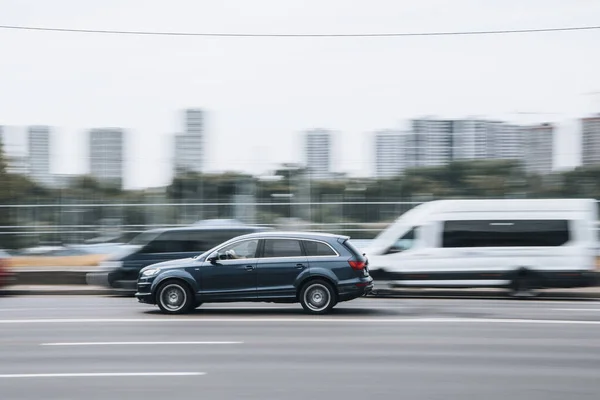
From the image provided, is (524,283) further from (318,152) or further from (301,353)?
(301,353)

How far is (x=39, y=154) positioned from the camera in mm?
27625

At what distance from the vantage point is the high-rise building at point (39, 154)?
26781 millimetres

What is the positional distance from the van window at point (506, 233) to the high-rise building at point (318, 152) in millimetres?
6633

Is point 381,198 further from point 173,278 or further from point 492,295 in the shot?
point 173,278

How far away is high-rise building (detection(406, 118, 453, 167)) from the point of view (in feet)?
90.5

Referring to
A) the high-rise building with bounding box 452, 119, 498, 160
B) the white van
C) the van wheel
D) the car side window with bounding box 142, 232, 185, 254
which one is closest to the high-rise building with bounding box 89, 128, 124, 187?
the car side window with bounding box 142, 232, 185, 254

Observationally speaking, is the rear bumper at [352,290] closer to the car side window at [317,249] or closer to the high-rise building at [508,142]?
the car side window at [317,249]

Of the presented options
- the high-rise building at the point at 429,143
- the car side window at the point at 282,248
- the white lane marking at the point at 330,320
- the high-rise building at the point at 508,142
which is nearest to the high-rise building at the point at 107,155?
the high-rise building at the point at 429,143

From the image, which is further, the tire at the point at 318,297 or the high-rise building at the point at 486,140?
the high-rise building at the point at 486,140

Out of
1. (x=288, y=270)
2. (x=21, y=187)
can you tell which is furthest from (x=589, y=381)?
(x=21, y=187)

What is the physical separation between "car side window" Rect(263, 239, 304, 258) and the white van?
486 centimetres

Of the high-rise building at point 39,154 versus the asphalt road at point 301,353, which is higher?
the high-rise building at point 39,154

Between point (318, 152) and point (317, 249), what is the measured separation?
11700mm

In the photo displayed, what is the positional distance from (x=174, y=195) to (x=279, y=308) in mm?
10489
